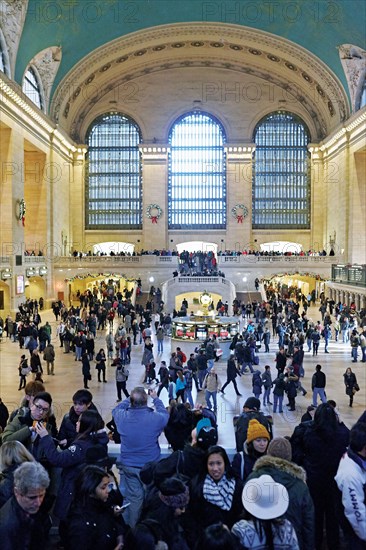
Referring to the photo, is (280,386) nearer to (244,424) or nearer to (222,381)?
(222,381)

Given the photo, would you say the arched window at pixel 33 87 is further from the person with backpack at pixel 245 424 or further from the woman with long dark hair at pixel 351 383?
the person with backpack at pixel 245 424

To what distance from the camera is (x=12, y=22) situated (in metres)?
27.3

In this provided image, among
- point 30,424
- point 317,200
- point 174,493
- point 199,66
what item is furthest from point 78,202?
point 174,493

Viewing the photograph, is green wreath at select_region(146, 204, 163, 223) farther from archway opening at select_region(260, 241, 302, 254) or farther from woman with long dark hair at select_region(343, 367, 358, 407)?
woman with long dark hair at select_region(343, 367, 358, 407)

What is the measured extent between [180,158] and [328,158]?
12.0 metres

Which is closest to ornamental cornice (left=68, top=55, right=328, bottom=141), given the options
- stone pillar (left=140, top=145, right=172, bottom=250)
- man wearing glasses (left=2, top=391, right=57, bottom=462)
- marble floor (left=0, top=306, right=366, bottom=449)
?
stone pillar (left=140, top=145, right=172, bottom=250)

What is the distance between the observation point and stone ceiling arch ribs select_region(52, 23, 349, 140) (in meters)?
36.8

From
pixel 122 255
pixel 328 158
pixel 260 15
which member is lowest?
pixel 122 255

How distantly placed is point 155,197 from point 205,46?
484 inches

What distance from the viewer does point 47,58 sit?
3378cm

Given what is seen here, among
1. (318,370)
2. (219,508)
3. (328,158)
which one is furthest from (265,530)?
(328,158)

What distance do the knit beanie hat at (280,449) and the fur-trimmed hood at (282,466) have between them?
0.59ft

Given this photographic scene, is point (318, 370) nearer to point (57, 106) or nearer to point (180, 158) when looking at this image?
point (57, 106)

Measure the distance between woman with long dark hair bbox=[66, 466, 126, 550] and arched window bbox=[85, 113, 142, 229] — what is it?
43.7 metres
